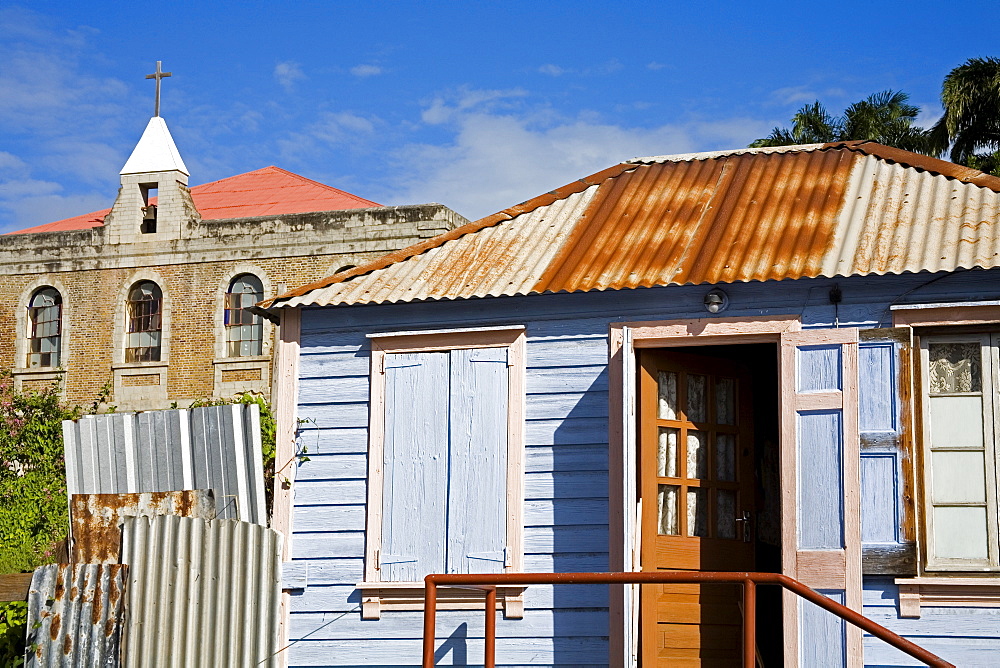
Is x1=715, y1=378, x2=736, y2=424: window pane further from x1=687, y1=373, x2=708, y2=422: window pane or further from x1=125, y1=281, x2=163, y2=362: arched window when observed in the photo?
x1=125, y1=281, x2=163, y2=362: arched window

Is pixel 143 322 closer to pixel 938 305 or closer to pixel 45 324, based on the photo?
pixel 45 324

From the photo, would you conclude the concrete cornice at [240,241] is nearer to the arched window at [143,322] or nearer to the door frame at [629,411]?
the arched window at [143,322]

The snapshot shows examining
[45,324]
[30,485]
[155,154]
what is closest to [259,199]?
[155,154]

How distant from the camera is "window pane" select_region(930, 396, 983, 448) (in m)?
7.41

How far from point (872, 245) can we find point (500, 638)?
3.49m

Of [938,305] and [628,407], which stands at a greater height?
[938,305]

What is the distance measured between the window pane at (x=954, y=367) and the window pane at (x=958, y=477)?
0.40 metres

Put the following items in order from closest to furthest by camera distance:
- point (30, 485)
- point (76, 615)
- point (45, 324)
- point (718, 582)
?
point (718, 582)
point (76, 615)
point (30, 485)
point (45, 324)

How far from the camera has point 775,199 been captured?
8875 mm

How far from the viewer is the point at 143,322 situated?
85.9 feet

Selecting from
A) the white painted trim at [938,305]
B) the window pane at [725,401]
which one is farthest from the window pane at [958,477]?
the window pane at [725,401]

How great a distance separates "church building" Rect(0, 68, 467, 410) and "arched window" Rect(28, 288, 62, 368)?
3 cm

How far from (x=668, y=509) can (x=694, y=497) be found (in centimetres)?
24

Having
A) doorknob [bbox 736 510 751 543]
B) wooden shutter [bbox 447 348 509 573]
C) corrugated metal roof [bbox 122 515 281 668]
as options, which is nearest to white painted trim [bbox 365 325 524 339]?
wooden shutter [bbox 447 348 509 573]
